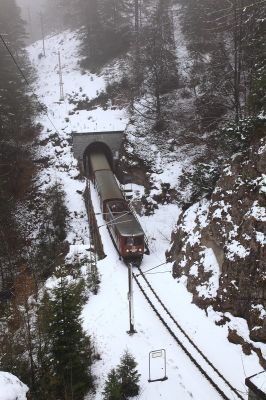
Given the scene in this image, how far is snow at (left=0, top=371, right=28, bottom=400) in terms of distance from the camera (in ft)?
24.9

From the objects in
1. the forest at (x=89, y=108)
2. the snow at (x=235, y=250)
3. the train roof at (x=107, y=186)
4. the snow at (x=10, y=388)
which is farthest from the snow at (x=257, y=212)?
the train roof at (x=107, y=186)

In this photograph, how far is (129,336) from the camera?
53.9 ft

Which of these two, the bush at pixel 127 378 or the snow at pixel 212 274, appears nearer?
the bush at pixel 127 378

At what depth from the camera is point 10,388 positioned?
7.76 m

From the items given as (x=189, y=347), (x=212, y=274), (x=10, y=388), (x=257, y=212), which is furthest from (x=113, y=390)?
Answer: (x=257, y=212)

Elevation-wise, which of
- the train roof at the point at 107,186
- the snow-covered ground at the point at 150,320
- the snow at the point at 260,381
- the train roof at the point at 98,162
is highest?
the train roof at the point at 98,162

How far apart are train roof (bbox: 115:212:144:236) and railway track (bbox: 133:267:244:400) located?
3.16m

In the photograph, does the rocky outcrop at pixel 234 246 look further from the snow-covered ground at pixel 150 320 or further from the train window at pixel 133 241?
the train window at pixel 133 241

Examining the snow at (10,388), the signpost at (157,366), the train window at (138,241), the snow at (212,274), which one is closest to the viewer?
the snow at (10,388)

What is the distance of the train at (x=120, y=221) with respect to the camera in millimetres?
22984

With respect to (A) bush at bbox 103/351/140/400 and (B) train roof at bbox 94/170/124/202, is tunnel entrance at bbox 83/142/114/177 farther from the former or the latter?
(A) bush at bbox 103/351/140/400

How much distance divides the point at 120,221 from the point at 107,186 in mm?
5664

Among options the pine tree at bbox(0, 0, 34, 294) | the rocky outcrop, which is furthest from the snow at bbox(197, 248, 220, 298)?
A: the pine tree at bbox(0, 0, 34, 294)

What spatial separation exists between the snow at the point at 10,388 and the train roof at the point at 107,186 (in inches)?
774
